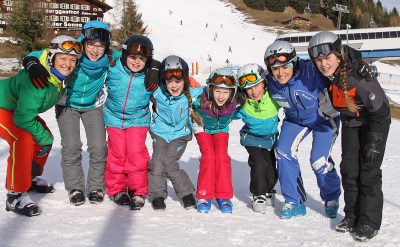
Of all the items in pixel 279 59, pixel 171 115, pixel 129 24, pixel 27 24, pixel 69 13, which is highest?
pixel 69 13

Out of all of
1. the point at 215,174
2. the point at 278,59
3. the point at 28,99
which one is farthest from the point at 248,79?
the point at 28,99

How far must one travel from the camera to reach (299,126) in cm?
475

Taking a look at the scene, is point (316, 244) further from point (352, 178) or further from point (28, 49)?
point (28, 49)

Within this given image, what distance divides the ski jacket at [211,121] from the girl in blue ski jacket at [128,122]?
0.59 meters

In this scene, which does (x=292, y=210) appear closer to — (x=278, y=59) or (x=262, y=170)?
(x=262, y=170)

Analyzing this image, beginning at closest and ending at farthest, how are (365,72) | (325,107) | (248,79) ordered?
(365,72), (325,107), (248,79)

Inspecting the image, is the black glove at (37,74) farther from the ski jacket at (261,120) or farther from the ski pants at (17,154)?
the ski jacket at (261,120)

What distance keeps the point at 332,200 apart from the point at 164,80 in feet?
7.64

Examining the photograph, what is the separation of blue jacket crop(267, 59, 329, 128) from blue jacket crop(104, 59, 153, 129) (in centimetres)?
155

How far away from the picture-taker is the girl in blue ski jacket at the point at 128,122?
4.72 meters

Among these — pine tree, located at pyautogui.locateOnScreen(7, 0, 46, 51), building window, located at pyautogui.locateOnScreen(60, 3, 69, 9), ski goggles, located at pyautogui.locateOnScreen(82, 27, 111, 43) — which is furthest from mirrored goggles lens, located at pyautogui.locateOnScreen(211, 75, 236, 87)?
building window, located at pyautogui.locateOnScreen(60, 3, 69, 9)

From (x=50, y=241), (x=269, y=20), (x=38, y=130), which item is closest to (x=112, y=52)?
(x=38, y=130)

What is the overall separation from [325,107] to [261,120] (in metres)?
0.79

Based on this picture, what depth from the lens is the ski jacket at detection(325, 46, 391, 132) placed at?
3773mm
